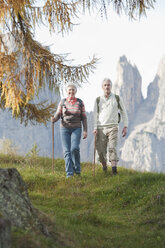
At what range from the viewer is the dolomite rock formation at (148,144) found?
133250mm

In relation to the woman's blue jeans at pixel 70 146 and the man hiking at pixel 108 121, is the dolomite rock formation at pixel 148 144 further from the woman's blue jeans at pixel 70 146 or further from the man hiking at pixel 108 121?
the woman's blue jeans at pixel 70 146

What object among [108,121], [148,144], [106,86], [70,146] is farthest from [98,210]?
[148,144]

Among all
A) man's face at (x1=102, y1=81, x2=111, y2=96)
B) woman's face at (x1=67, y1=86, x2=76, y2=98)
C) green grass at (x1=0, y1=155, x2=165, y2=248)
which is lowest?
green grass at (x1=0, y1=155, x2=165, y2=248)

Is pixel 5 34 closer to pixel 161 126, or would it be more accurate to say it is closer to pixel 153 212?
pixel 153 212

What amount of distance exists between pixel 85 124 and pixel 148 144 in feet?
425

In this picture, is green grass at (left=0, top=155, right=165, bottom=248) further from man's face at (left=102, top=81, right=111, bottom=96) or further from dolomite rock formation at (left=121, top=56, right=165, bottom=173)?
dolomite rock formation at (left=121, top=56, right=165, bottom=173)

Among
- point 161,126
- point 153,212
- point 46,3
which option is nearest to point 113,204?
point 153,212

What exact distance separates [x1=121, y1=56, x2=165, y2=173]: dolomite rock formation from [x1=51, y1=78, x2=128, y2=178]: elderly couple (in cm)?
12354

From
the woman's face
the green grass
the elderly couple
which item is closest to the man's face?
the elderly couple

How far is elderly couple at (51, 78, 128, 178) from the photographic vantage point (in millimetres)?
8508

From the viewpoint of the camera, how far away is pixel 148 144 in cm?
13525

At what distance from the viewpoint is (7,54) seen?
864 cm

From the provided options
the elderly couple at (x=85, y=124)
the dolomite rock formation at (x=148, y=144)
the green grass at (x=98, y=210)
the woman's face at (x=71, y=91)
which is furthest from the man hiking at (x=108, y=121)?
the dolomite rock formation at (x=148, y=144)

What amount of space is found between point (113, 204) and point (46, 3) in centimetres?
482
